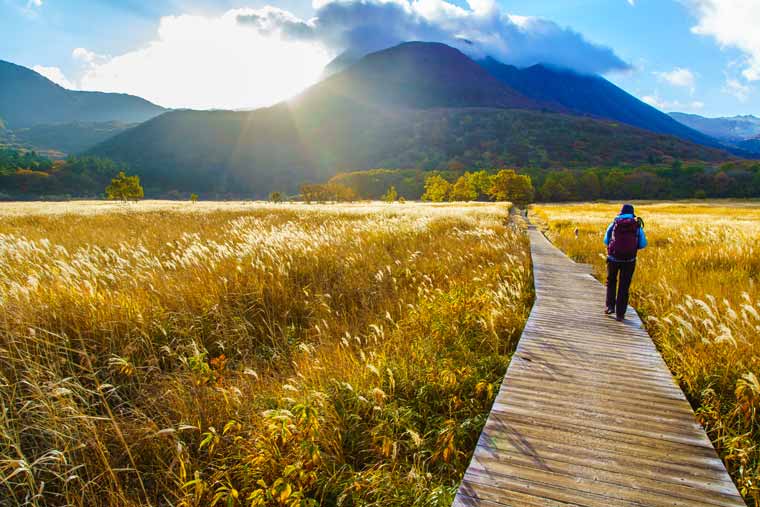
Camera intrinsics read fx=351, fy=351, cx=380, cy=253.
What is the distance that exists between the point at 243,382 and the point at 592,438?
316 centimetres

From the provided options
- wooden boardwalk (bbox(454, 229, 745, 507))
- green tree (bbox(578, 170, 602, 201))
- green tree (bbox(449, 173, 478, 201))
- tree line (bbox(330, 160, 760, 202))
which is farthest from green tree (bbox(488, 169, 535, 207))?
wooden boardwalk (bbox(454, 229, 745, 507))

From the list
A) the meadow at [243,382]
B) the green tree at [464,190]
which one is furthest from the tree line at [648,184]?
the meadow at [243,382]

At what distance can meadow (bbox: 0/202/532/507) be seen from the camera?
2467 millimetres

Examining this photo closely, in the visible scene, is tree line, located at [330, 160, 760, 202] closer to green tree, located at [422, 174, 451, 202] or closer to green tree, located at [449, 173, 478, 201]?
green tree, located at [422, 174, 451, 202]

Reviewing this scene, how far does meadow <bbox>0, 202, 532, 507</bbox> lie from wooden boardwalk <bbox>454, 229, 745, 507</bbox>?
1.04ft

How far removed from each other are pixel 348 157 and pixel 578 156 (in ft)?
367

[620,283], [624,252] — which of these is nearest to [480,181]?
[624,252]

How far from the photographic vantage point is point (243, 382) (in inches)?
140

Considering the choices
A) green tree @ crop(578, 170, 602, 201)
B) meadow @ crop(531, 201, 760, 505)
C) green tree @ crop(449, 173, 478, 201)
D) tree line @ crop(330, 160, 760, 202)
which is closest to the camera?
meadow @ crop(531, 201, 760, 505)

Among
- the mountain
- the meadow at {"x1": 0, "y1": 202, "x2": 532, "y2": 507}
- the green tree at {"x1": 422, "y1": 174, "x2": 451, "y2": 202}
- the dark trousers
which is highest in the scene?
the mountain

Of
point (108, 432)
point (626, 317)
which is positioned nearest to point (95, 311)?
point (108, 432)

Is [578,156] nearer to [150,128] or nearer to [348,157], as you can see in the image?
[348,157]

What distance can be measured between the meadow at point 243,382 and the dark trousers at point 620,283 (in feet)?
4.57

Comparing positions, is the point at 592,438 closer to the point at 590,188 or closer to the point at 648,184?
the point at 590,188
